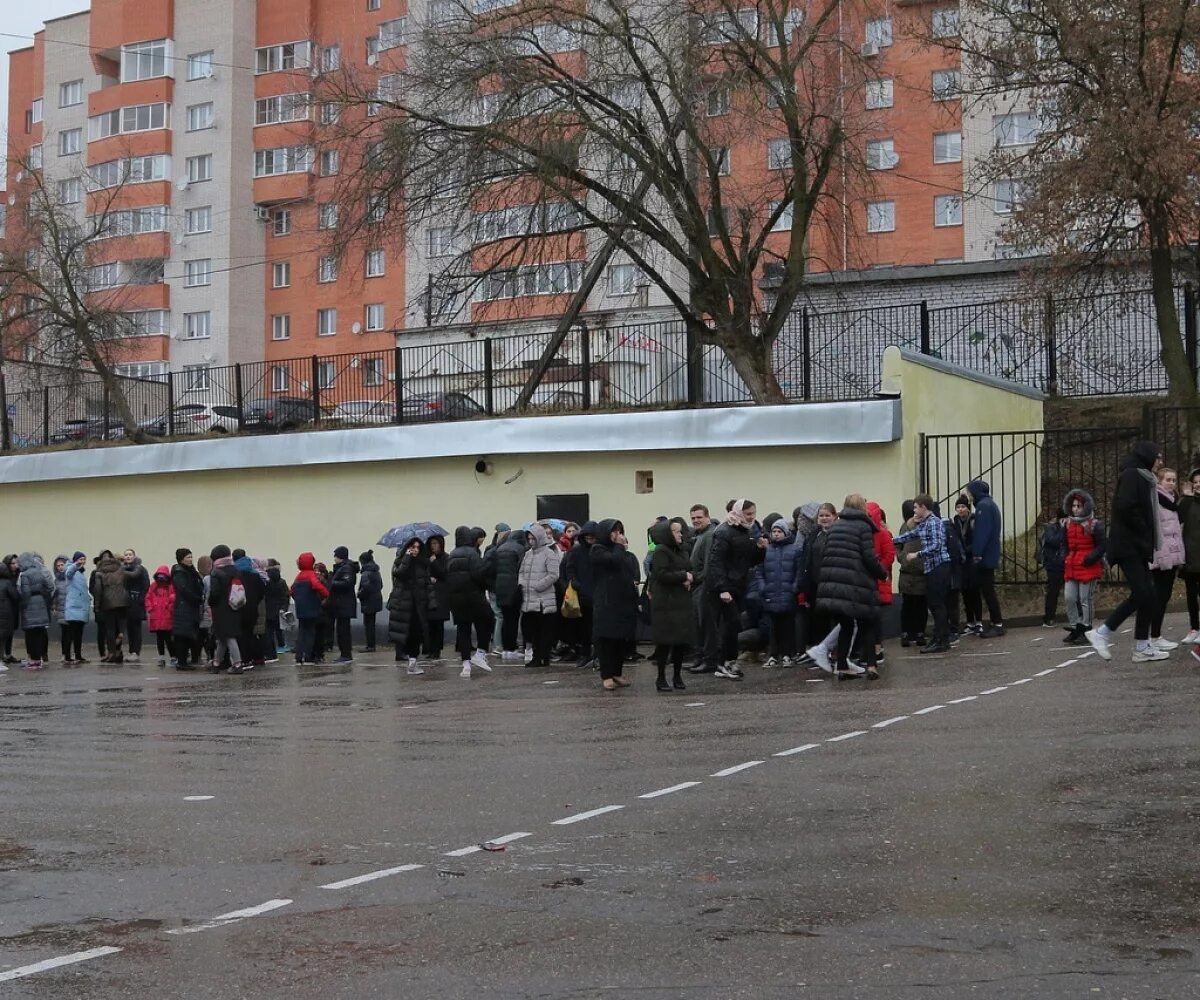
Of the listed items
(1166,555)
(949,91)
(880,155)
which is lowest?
(1166,555)

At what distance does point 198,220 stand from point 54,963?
65.0 m

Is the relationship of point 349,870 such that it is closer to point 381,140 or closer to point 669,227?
point 381,140

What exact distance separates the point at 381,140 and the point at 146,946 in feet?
69.0

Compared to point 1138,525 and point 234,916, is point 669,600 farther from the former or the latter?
point 234,916

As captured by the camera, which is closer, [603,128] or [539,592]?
[539,592]

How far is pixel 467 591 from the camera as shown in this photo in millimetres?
18469

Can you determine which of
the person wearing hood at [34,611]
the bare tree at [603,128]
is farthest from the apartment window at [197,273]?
the person wearing hood at [34,611]

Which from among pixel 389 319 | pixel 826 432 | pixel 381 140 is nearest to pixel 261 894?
pixel 826 432

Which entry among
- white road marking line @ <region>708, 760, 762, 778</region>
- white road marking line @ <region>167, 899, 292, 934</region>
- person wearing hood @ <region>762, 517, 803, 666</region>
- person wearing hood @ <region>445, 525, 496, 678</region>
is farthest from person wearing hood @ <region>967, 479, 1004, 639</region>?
white road marking line @ <region>167, 899, 292, 934</region>

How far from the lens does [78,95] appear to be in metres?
72.6

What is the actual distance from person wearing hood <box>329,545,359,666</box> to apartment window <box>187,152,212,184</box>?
1919 inches

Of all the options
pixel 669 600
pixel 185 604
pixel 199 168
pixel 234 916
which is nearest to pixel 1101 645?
pixel 669 600

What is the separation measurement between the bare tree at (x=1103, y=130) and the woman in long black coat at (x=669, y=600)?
11.0 metres

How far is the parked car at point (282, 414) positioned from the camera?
2845 centimetres
